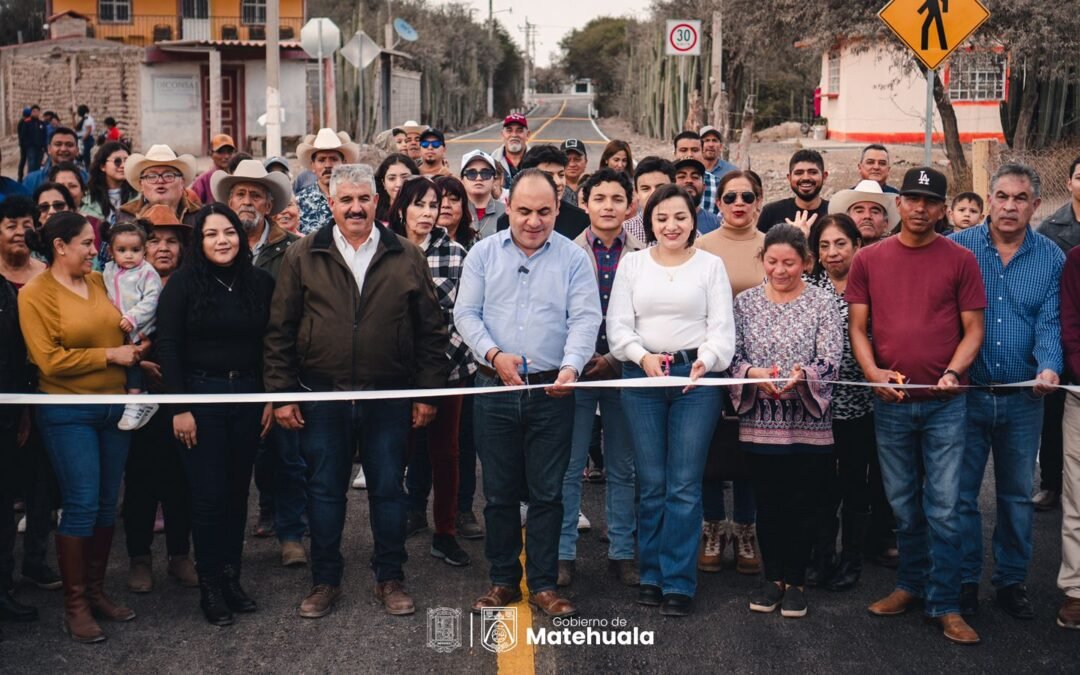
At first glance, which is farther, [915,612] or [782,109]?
[782,109]

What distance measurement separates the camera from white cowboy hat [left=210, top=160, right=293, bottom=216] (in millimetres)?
7031

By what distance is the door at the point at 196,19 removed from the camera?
48.1m

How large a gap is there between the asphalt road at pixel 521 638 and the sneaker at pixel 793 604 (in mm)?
49

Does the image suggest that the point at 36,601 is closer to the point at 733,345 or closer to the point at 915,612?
the point at 733,345

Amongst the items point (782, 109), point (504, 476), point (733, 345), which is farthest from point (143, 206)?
point (782, 109)

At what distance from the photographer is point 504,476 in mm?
5746

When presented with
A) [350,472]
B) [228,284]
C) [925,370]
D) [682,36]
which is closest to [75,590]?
[350,472]

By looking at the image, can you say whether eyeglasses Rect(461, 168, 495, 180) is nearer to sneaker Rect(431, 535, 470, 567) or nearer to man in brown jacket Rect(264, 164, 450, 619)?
man in brown jacket Rect(264, 164, 450, 619)

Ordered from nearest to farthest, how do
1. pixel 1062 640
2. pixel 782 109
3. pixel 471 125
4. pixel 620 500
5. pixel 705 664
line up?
pixel 705 664
pixel 1062 640
pixel 620 500
pixel 782 109
pixel 471 125

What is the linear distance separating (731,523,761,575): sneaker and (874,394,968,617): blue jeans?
816 mm

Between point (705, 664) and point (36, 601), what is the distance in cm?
345

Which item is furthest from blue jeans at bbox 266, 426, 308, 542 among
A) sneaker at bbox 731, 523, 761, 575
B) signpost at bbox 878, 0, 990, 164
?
signpost at bbox 878, 0, 990, 164

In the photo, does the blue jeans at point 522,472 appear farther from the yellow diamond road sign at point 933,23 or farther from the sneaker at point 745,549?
the yellow diamond road sign at point 933,23

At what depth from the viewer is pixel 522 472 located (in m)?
5.84
